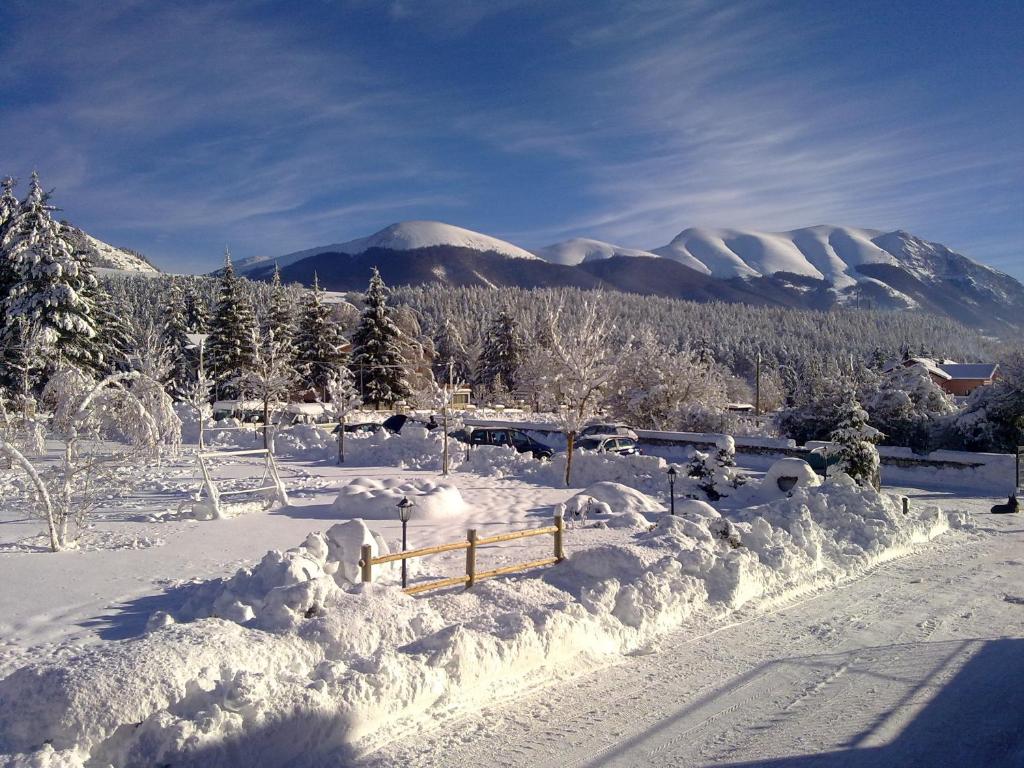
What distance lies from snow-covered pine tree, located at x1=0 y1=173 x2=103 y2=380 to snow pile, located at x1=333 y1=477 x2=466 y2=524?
20.1 meters

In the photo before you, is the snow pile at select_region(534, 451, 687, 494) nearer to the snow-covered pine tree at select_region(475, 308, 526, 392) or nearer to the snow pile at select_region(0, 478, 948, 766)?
the snow pile at select_region(0, 478, 948, 766)

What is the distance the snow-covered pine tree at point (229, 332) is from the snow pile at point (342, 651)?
4188cm

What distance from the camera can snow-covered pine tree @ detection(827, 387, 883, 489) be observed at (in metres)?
18.7

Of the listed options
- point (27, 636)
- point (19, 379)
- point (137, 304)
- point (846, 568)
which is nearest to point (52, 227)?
point (19, 379)

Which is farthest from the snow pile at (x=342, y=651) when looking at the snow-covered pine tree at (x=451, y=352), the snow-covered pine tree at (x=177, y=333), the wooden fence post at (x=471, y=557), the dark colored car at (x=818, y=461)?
the snow-covered pine tree at (x=451, y=352)

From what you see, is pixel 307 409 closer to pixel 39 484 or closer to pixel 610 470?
pixel 610 470

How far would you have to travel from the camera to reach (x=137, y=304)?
114m

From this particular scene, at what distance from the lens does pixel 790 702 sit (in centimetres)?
680

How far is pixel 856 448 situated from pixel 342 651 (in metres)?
16.0

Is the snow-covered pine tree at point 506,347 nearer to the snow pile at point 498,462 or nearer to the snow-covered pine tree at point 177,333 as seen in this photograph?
the snow-covered pine tree at point 177,333

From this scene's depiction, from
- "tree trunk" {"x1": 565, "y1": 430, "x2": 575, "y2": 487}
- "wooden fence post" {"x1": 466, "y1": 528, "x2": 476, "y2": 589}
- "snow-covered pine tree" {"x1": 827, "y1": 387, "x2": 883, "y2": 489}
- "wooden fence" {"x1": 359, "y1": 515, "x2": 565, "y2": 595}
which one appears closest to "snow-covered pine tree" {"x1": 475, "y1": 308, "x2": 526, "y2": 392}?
"tree trunk" {"x1": 565, "y1": 430, "x2": 575, "y2": 487}

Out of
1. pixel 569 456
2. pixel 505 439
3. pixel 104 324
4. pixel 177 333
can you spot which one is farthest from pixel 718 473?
pixel 177 333

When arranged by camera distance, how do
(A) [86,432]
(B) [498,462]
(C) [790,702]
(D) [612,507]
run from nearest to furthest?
1. (C) [790,702]
2. (A) [86,432]
3. (D) [612,507]
4. (B) [498,462]

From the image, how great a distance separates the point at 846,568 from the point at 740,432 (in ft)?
69.5
